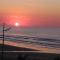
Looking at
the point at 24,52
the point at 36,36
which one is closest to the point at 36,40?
the point at 36,36

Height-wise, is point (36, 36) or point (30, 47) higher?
point (36, 36)

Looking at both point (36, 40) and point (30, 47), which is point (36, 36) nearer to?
point (36, 40)

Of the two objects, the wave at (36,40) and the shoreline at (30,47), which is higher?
the wave at (36,40)

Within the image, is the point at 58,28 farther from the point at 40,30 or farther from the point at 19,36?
the point at 19,36

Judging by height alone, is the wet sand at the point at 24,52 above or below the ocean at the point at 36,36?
below

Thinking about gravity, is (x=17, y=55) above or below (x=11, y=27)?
below

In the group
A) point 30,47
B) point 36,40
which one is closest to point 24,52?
point 30,47

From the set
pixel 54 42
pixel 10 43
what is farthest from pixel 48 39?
pixel 10 43

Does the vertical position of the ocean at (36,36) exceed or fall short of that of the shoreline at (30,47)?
it exceeds it

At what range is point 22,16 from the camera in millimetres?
3434

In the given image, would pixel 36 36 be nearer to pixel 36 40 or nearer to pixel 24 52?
pixel 36 40

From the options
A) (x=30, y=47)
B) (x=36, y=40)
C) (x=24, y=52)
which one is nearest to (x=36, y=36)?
(x=36, y=40)

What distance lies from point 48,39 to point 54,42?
4.1 inches

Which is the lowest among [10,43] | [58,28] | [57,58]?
[57,58]
